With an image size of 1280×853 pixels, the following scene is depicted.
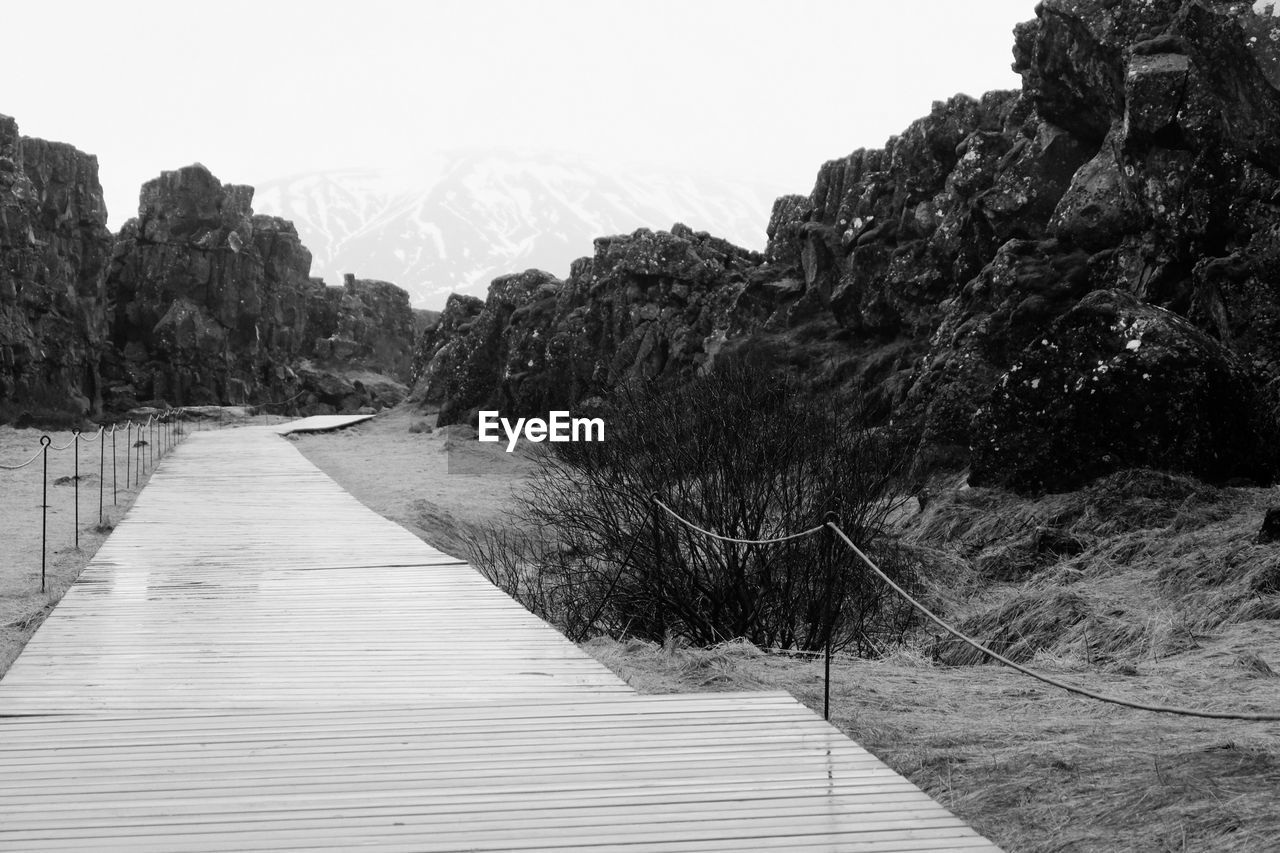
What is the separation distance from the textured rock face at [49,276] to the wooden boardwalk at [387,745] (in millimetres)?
61118

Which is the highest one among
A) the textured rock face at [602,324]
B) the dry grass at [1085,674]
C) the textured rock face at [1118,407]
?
the textured rock face at [602,324]

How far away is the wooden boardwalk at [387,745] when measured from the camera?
14.3 ft

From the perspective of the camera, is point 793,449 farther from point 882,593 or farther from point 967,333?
point 967,333

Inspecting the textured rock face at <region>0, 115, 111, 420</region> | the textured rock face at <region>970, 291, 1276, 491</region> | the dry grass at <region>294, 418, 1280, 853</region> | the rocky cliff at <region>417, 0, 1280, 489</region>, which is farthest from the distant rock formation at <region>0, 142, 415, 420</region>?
the dry grass at <region>294, 418, 1280, 853</region>

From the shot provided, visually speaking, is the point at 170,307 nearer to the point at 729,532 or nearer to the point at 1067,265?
the point at 1067,265

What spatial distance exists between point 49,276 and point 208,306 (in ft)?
55.5

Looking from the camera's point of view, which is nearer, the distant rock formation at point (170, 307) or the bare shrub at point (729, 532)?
the bare shrub at point (729, 532)

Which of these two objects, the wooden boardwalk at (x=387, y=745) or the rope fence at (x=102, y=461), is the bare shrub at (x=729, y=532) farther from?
the rope fence at (x=102, y=461)

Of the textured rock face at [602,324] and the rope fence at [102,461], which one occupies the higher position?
the textured rock face at [602,324]

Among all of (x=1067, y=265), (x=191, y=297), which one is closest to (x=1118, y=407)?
(x=1067, y=265)

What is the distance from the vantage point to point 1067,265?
2042 centimetres

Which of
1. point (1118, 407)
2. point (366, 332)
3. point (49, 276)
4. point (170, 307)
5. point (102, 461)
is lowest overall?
point (102, 461)

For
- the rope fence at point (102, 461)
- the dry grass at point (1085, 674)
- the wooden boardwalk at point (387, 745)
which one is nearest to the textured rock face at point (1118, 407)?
the dry grass at point (1085, 674)

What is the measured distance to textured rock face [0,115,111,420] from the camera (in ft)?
205
